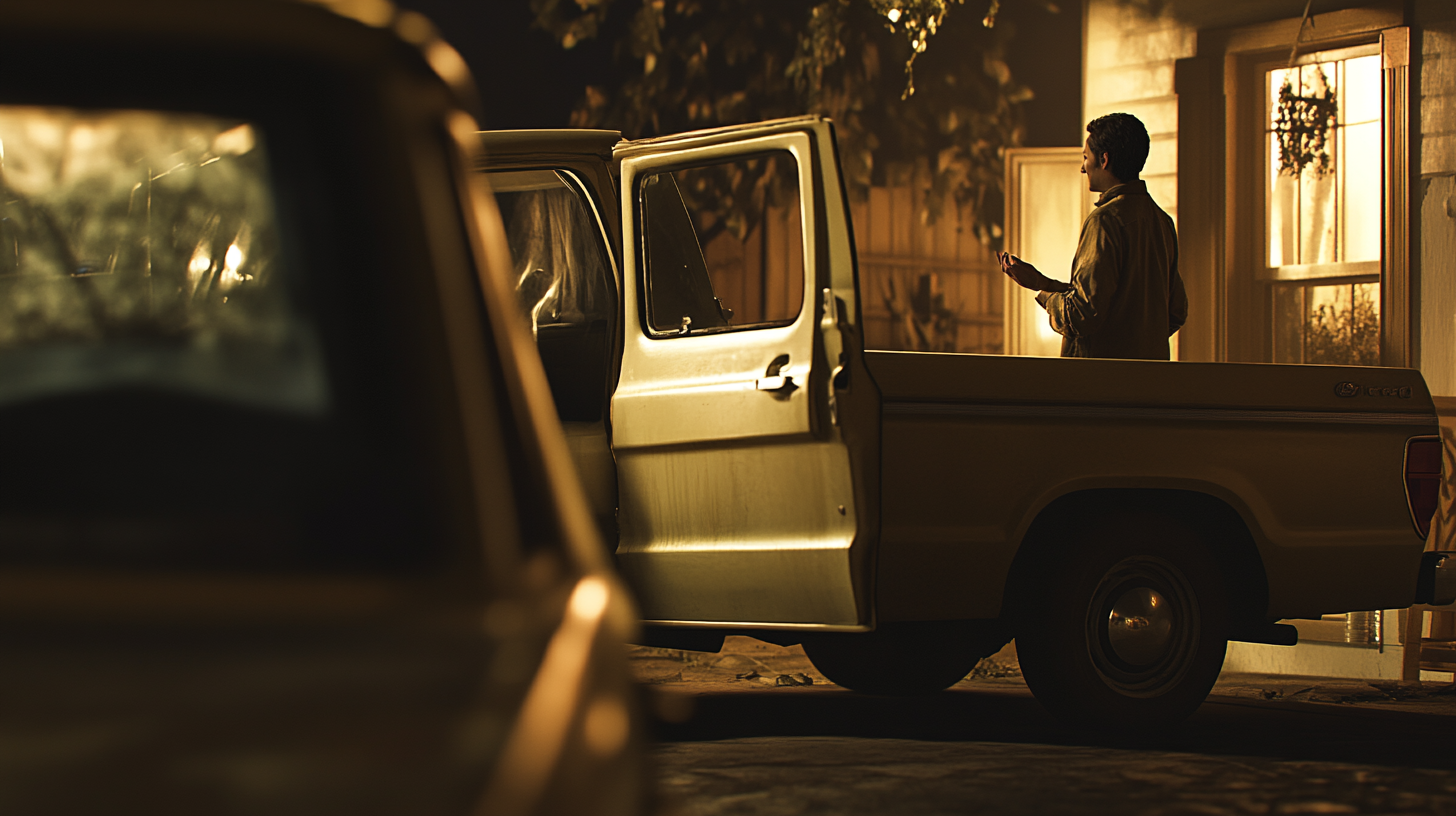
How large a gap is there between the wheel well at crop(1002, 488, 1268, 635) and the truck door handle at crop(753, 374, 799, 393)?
3.40 ft

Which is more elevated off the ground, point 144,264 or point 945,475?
point 144,264

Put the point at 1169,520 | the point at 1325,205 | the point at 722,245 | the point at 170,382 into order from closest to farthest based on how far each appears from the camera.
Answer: the point at 170,382
the point at 1169,520
the point at 1325,205
the point at 722,245

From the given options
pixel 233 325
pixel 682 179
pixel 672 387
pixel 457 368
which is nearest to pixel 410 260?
pixel 457 368

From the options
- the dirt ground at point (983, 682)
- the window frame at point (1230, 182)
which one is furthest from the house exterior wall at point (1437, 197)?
the dirt ground at point (983, 682)

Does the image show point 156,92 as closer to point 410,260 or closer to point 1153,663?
point 410,260

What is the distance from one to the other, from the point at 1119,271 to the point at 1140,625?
1.57 m

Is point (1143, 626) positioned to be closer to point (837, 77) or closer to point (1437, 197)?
point (1437, 197)

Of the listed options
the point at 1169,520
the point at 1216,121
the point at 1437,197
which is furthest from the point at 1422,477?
the point at 1216,121

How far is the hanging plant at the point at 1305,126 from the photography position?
9250mm

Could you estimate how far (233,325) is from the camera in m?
1.76

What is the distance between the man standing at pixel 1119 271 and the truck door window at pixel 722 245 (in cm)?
113

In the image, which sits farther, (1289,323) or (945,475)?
(1289,323)

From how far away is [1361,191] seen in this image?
30.1 ft

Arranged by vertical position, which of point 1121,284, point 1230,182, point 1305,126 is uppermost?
point 1305,126
